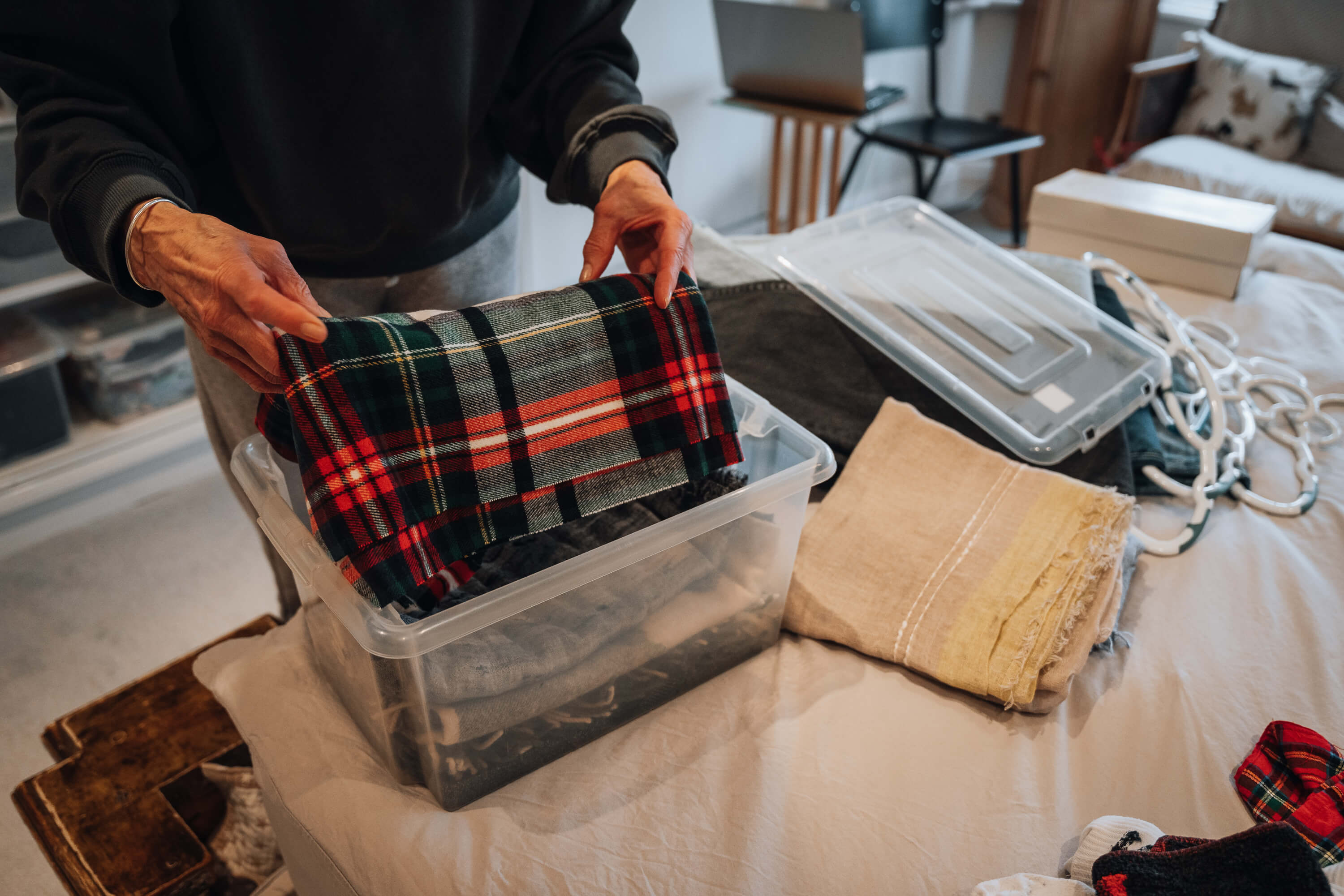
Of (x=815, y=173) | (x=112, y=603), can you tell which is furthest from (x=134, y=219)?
(x=815, y=173)

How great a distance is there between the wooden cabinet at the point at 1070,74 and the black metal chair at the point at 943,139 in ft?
1.07

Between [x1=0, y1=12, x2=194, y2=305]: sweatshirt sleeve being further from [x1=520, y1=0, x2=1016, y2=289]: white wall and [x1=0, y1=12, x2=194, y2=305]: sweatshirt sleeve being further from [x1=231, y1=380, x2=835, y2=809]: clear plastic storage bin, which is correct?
[x1=520, y1=0, x2=1016, y2=289]: white wall

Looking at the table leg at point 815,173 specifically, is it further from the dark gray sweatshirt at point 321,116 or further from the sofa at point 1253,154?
the dark gray sweatshirt at point 321,116

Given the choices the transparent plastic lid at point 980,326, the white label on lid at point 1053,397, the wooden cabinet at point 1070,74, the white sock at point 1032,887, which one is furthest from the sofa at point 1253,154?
the white sock at point 1032,887

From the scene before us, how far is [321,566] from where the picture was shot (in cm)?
57

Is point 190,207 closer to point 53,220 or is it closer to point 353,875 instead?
point 53,220

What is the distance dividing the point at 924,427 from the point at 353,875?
0.60m

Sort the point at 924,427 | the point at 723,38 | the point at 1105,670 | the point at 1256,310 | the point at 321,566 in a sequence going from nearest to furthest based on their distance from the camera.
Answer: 1. the point at 321,566
2. the point at 1105,670
3. the point at 924,427
4. the point at 1256,310
5. the point at 723,38

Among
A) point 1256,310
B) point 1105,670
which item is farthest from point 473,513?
point 1256,310

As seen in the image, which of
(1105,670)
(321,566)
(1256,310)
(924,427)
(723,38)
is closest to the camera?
(321,566)

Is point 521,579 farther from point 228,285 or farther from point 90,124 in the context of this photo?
point 90,124

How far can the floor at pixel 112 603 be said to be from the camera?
1327 millimetres

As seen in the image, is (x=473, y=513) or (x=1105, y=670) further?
(x=1105, y=670)

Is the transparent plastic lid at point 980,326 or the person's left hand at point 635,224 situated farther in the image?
the transparent plastic lid at point 980,326
